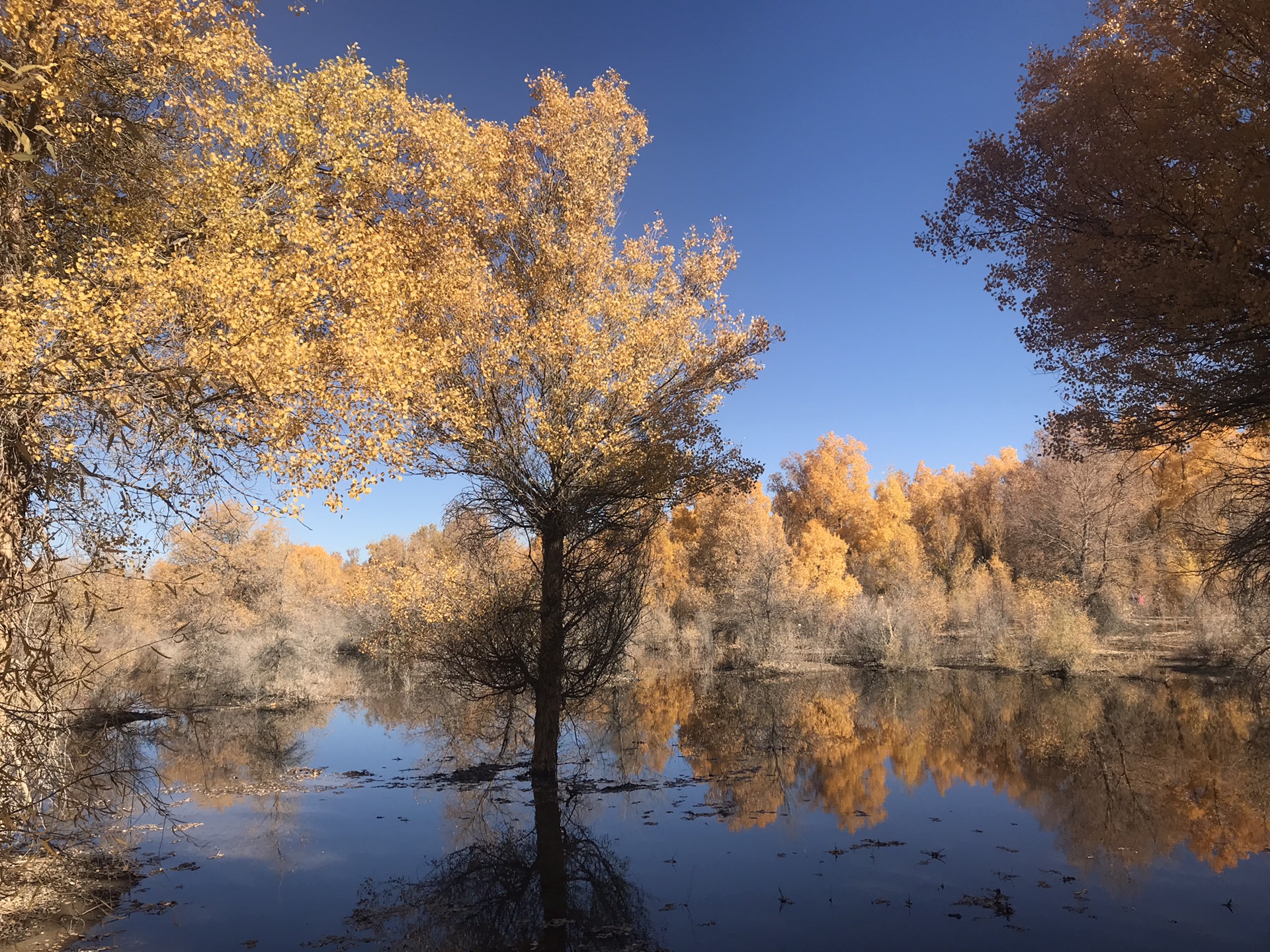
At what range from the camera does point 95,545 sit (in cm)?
570

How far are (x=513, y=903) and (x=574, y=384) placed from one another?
637 cm

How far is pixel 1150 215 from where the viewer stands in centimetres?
637

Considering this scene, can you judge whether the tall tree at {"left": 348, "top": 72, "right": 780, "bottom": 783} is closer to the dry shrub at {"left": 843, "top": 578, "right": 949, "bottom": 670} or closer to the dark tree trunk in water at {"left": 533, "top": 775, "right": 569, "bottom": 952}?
the dark tree trunk in water at {"left": 533, "top": 775, "right": 569, "bottom": 952}

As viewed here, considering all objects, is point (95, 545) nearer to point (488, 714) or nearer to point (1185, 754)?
point (488, 714)

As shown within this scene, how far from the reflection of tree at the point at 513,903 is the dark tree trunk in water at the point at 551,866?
0.01 meters

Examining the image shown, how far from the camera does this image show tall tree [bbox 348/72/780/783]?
9750 mm

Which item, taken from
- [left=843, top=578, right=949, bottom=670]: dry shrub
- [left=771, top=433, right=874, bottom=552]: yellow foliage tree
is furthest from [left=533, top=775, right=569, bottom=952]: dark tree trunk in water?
[left=771, top=433, right=874, bottom=552]: yellow foliage tree

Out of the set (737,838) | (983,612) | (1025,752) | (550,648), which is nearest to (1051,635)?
(983,612)

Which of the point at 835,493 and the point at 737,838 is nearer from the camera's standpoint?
the point at 737,838

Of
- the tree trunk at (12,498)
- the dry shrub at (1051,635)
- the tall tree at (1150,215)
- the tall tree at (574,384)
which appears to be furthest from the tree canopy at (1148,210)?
the dry shrub at (1051,635)

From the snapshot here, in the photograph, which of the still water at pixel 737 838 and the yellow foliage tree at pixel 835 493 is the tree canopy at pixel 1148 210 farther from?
the yellow foliage tree at pixel 835 493

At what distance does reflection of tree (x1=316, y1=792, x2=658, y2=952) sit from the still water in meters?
0.03

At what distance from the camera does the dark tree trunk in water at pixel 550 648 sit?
10141 millimetres

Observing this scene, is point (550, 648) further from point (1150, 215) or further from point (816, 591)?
point (816, 591)
